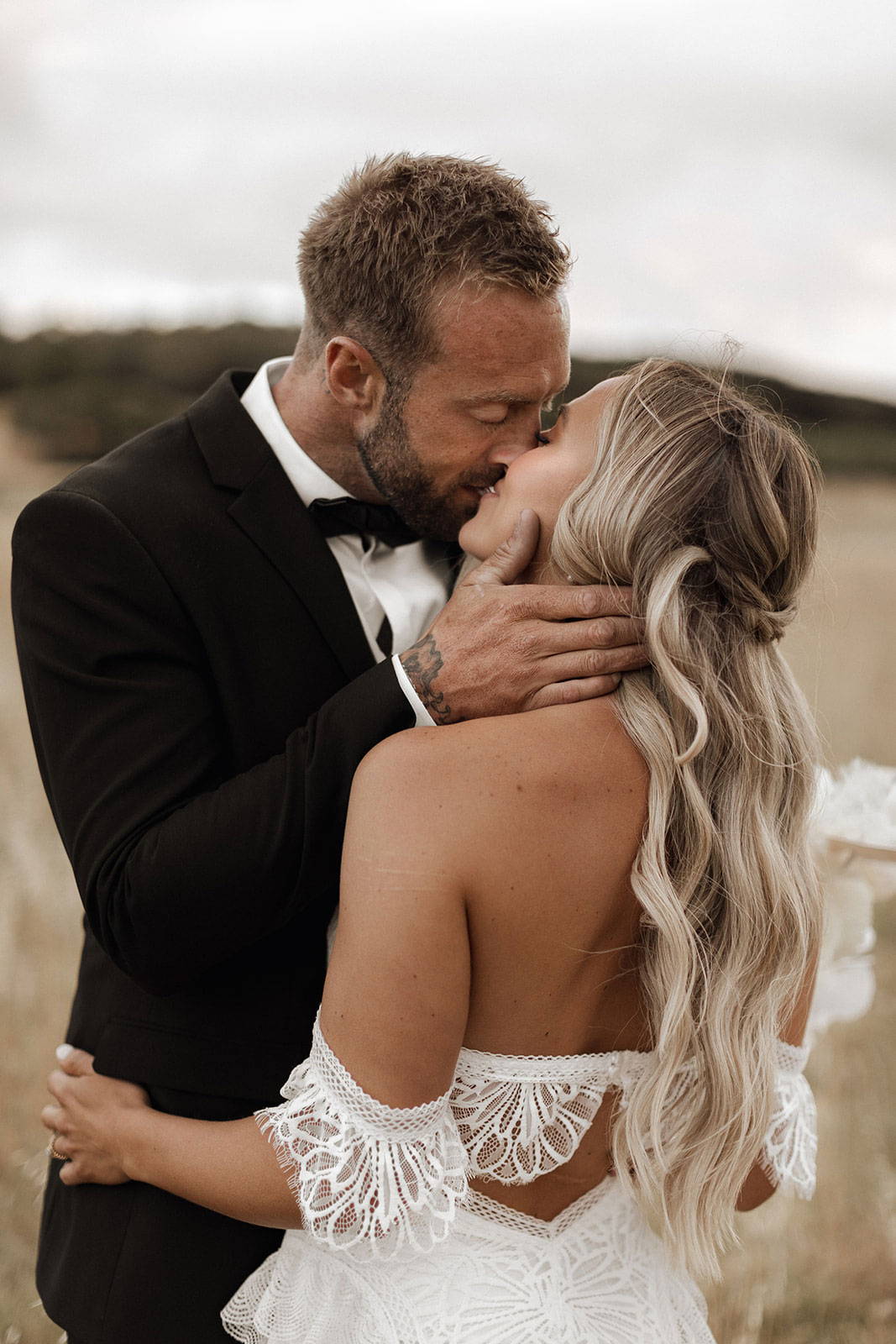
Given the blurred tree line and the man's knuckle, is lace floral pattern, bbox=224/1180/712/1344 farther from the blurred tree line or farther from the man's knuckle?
the blurred tree line

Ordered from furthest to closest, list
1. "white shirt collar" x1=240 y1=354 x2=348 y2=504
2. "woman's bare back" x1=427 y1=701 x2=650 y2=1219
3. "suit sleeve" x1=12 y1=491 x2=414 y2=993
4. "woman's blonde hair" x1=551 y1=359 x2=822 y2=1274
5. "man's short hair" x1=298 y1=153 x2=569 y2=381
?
"white shirt collar" x1=240 y1=354 x2=348 y2=504
"man's short hair" x1=298 y1=153 x2=569 y2=381
"suit sleeve" x1=12 y1=491 x2=414 y2=993
"woman's blonde hair" x1=551 y1=359 x2=822 y2=1274
"woman's bare back" x1=427 y1=701 x2=650 y2=1219

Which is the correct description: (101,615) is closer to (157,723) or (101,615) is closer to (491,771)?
(157,723)

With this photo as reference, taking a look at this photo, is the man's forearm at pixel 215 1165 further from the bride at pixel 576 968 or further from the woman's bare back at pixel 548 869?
the woman's bare back at pixel 548 869

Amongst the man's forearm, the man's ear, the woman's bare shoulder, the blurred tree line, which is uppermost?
the man's ear

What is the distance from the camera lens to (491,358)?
2.36 metres

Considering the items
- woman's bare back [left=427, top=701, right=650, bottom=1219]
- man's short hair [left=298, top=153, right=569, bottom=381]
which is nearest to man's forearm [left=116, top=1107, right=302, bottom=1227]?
woman's bare back [left=427, top=701, right=650, bottom=1219]

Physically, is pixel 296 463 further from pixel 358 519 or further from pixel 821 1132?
pixel 821 1132

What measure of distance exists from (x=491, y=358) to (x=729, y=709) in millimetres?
1021

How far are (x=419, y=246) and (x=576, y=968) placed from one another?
154 cm

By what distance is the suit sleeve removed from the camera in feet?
5.94

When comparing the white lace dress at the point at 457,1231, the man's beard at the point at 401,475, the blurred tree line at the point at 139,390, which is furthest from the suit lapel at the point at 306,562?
the blurred tree line at the point at 139,390

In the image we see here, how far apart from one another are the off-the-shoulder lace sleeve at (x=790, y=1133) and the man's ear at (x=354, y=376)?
5.26 ft

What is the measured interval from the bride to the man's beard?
46cm

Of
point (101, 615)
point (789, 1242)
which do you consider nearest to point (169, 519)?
point (101, 615)
